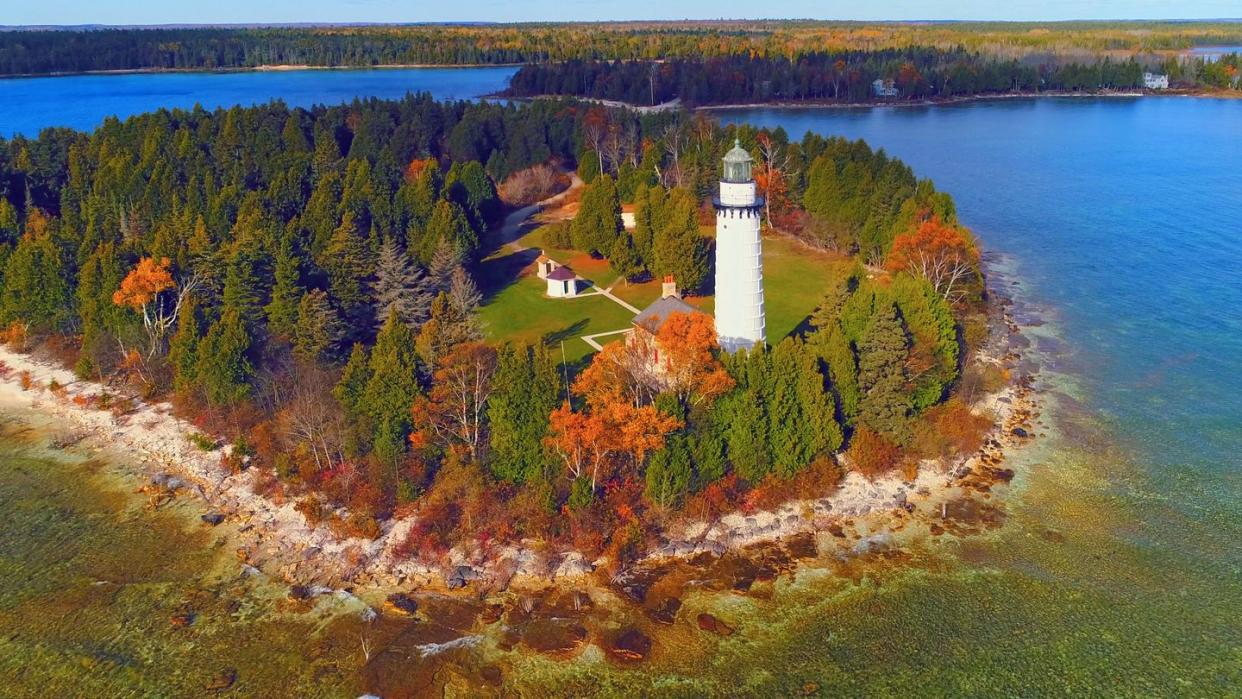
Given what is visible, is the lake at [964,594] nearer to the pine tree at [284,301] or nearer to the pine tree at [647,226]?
the pine tree at [284,301]

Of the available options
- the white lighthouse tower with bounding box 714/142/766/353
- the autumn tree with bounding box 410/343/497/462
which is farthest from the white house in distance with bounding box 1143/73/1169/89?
the autumn tree with bounding box 410/343/497/462

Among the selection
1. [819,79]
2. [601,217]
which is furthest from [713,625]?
[819,79]

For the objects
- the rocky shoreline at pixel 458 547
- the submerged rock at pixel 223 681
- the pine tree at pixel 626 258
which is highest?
the pine tree at pixel 626 258

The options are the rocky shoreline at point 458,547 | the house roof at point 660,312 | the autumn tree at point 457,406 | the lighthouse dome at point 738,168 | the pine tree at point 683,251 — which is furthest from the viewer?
the pine tree at point 683,251

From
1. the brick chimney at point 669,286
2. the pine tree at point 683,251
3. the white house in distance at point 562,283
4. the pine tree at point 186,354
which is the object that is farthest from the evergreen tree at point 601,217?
the pine tree at point 186,354

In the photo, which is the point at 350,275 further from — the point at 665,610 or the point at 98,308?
the point at 665,610

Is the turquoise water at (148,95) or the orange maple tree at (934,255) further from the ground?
the turquoise water at (148,95)

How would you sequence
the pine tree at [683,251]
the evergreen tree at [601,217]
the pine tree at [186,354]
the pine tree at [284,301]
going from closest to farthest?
the pine tree at [186,354] < the pine tree at [284,301] < the pine tree at [683,251] < the evergreen tree at [601,217]
